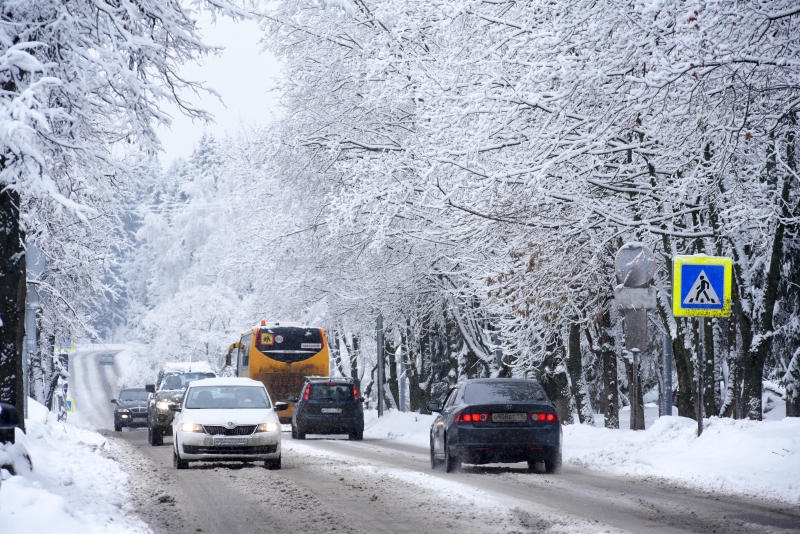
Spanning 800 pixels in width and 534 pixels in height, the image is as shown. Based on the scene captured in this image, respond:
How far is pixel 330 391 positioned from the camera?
109 feet

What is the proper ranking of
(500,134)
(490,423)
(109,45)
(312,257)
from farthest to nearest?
(312,257), (500,134), (490,423), (109,45)

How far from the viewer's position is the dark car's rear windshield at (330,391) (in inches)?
1294

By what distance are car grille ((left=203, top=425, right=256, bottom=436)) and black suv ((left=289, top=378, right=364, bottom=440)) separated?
1405 centimetres

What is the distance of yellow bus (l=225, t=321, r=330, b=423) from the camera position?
4047cm

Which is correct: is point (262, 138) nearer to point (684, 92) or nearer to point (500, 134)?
point (500, 134)

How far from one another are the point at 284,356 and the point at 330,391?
7941 mm

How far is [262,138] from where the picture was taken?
31.6 m

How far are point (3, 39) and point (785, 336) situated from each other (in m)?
20.2

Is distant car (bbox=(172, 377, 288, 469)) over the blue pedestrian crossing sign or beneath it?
beneath

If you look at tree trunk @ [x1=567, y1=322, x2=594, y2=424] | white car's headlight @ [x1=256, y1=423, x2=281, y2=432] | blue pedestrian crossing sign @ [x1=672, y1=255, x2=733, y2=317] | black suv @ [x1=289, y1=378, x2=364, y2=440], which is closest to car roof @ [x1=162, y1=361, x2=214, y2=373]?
black suv @ [x1=289, y1=378, x2=364, y2=440]

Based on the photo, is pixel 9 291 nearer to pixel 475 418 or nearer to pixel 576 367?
pixel 475 418

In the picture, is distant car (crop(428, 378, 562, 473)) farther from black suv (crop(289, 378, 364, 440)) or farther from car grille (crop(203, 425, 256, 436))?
black suv (crop(289, 378, 364, 440))

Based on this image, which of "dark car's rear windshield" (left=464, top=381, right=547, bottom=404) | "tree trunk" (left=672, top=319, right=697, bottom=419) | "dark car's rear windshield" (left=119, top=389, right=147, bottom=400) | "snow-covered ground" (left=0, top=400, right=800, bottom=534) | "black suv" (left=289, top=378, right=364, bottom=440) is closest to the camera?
"snow-covered ground" (left=0, top=400, right=800, bottom=534)

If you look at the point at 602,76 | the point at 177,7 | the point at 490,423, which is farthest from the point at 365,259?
the point at 177,7
